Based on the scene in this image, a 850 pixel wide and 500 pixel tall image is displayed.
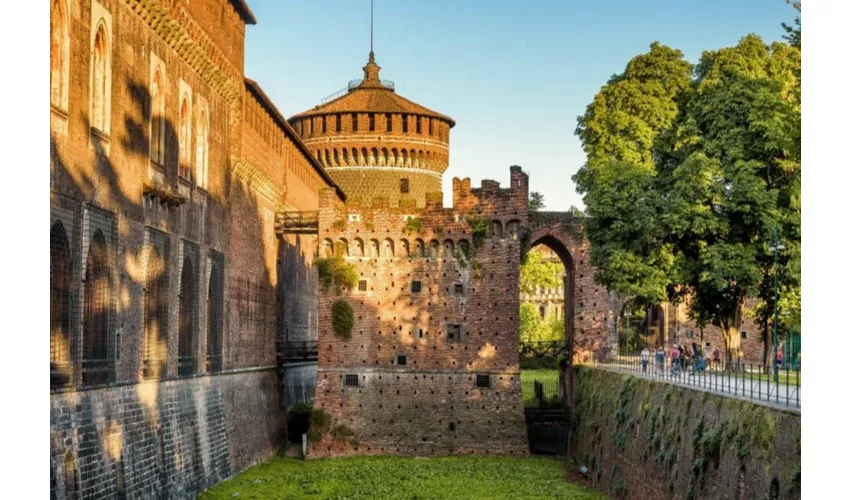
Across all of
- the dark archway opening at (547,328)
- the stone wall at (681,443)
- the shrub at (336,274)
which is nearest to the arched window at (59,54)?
the stone wall at (681,443)

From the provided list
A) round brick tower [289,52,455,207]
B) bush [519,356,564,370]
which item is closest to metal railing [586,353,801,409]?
bush [519,356,564,370]

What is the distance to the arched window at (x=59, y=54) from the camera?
2145 centimetres

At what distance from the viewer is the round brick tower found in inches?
2464

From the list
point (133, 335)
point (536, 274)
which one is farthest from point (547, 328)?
point (133, 335)

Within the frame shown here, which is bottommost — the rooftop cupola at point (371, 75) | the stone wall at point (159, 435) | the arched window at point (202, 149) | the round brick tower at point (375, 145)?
the stone wall at point (159, 435)

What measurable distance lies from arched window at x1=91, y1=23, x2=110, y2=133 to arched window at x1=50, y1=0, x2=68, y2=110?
2.08 m

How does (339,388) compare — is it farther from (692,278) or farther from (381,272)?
(692,278)

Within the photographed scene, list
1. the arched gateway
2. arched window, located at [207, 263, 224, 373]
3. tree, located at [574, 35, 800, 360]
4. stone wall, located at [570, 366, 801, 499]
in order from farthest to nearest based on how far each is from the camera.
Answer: the arched gateway, arched window, located at [207, 263, 224, 373], tree, located at [574, 35, 800, 360], stone wall, located at [570, 366, 801, 499]

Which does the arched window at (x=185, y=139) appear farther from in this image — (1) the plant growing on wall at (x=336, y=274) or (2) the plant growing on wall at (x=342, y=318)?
(2) the plant growing on wall at (x=342, y=318)

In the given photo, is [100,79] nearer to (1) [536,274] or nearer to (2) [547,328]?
(1) [536,274]

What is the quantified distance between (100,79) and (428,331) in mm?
18516

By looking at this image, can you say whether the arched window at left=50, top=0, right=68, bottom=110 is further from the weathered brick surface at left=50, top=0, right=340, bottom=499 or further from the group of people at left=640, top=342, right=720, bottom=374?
the group of people at left=640, top=342, right=720, bottom=374

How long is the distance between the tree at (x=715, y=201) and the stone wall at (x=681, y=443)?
3.26 m

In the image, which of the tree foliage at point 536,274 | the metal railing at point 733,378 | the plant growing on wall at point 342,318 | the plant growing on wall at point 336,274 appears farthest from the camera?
the tree foliage at point 536,274
